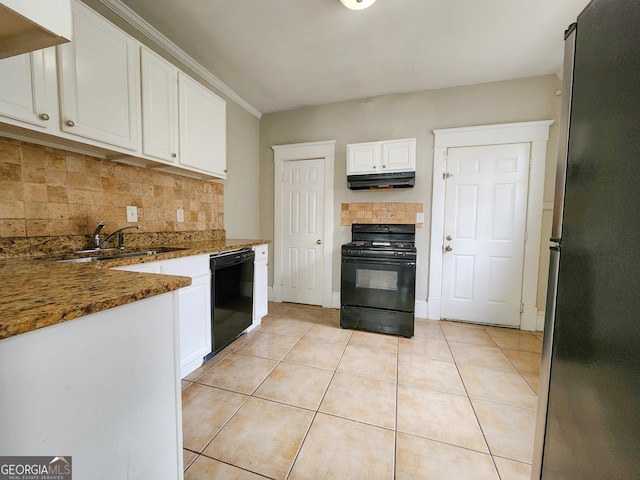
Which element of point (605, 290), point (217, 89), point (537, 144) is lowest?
point (605, 290)

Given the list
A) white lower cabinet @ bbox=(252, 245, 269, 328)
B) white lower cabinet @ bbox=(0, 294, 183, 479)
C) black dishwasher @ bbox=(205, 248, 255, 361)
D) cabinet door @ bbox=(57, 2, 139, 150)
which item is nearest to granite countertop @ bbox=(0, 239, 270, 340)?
white lower cabinet @ bbox=(0, 294, 183, 479)

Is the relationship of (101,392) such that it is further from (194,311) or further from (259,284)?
(259,284)

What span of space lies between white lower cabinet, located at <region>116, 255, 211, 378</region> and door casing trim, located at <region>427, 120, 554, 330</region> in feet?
7.76

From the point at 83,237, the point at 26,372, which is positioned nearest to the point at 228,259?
the point at 83,237

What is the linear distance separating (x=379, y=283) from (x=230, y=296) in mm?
1412

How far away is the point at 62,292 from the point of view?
65 centimetres

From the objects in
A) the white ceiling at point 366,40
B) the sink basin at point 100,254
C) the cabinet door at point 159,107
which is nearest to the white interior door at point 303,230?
the white ceiling at point 366,40

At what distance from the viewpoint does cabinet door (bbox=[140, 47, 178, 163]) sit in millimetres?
1718

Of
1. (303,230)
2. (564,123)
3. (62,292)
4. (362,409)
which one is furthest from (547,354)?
(303,230)

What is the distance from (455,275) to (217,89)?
3.32 m

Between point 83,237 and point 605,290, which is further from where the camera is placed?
point 83,237

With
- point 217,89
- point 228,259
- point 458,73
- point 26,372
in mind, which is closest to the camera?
point 26,372

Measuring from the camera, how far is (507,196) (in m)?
2.70

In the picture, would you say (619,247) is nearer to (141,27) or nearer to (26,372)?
(26,372)
